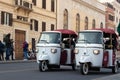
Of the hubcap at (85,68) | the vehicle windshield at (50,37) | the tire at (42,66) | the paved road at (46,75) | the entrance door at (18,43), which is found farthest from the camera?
the entrance door at (18,43)

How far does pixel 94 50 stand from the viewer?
20578 millimetres

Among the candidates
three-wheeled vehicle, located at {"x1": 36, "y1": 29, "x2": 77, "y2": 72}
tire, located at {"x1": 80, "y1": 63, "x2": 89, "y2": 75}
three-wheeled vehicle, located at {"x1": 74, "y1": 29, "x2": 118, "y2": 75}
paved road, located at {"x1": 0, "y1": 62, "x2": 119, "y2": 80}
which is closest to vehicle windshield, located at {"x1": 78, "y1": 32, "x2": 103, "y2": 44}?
three-wheeled vehicle, located at {"x1": 74, "y1": 29, "x2": 118, "y2": 75}

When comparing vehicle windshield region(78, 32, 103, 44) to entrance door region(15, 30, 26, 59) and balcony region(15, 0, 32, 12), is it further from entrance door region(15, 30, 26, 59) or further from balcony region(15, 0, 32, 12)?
balcony region(15, 0, 32, 12)

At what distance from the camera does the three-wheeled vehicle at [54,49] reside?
2230 centimetres

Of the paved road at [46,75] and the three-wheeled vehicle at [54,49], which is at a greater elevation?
the three-wheeled vehicle at [54,49]

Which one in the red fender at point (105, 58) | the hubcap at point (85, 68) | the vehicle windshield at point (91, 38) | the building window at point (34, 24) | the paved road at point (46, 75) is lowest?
the paved road at point (46, 75)

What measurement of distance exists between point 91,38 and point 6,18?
2473 cm

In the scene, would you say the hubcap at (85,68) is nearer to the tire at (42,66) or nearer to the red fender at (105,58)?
the red fender at (105,58)

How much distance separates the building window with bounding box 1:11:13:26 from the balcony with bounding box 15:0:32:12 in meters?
1.51

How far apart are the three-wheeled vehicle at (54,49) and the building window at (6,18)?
20745 millimetres

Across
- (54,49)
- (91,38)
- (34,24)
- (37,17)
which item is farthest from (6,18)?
(91,38)

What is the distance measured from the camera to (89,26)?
74.5 m

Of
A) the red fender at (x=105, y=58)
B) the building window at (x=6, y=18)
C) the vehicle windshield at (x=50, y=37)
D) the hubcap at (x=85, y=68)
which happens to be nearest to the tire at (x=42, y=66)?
the vehicle windshield at (x=50, y=37)

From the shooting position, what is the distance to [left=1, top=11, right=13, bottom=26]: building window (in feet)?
143
